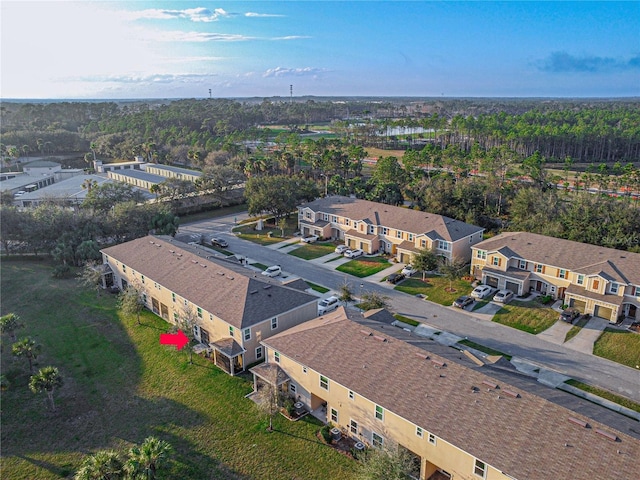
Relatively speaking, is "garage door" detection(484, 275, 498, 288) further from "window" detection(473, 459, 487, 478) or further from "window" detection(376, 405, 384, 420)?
"window" detection(473, 459, 487, 478)

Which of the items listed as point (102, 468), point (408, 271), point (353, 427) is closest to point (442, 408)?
point (353, 427)

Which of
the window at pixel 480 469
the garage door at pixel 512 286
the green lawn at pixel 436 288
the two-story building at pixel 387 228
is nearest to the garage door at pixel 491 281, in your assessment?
the garage door at pixel 512 286

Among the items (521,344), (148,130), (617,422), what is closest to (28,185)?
(148,130)

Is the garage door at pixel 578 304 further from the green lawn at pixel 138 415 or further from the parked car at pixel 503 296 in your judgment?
the green lawn at pixel 138 415

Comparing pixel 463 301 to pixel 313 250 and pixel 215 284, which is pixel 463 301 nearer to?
pixel 313 250

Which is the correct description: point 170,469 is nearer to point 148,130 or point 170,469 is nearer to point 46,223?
point 46,223

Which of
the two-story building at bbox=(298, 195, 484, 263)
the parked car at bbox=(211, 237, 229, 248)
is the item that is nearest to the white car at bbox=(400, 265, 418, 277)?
the two-story building at bbox=(298, 195, 484, 263)
